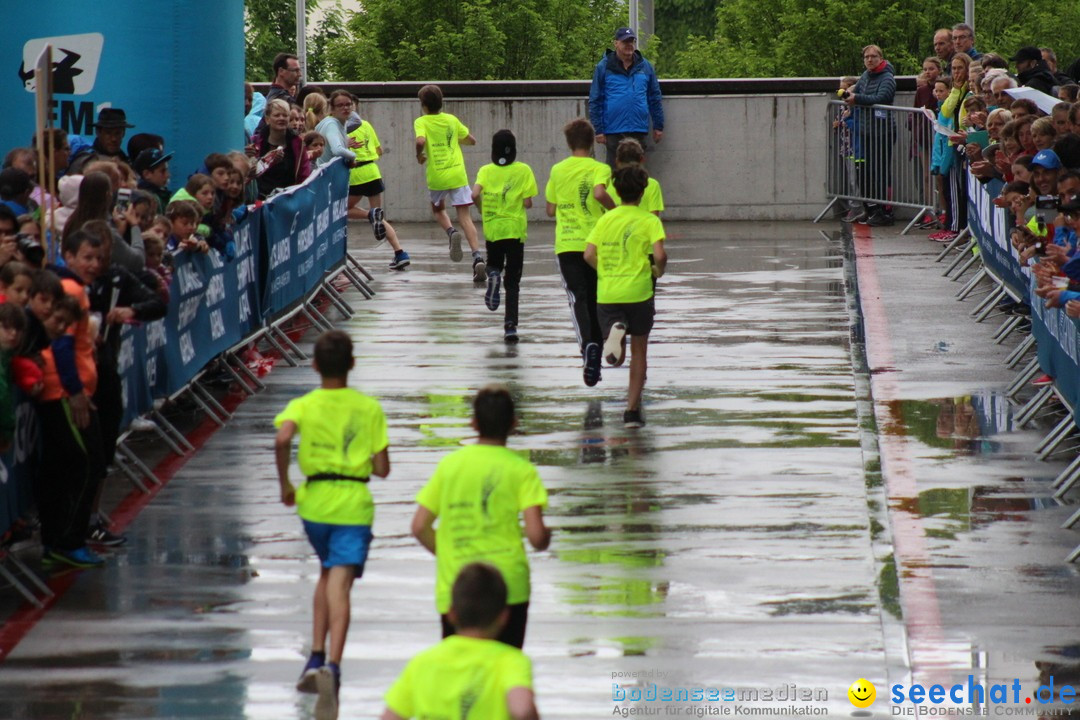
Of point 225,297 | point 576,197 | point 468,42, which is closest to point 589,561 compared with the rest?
point 576,197

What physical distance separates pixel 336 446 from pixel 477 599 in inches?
113

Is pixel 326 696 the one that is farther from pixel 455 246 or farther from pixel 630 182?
pixel 455 246

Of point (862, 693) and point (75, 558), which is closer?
point (862, 693)

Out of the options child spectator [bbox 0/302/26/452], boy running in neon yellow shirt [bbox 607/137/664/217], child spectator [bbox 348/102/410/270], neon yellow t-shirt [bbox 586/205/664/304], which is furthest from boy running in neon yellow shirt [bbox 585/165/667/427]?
child spectator [bbox 348/102/410/270]

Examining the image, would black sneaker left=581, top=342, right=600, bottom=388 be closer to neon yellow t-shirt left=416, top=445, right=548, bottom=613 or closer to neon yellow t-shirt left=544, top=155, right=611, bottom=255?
neon yellow t-shirt left=544, top=155, right=611, bottom=255

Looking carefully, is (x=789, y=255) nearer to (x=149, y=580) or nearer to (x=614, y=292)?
(x=614, y=292)

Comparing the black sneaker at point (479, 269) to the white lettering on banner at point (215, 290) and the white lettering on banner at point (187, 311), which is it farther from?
the white lettering on banner at point (187, 311)

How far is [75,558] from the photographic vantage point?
10008 mm

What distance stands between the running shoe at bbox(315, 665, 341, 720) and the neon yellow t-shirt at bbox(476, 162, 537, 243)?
30.6 ft

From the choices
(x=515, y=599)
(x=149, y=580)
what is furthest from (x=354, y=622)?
(x=515, y=599)

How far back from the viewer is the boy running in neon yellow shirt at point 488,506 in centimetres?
685

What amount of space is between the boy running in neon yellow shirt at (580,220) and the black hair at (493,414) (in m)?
7.58

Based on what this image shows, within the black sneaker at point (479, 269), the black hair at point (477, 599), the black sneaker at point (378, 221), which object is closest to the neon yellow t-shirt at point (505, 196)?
the black sneaker at point (479, 269)

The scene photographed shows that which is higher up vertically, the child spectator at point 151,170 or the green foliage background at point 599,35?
the green foliage background at point 599,35
